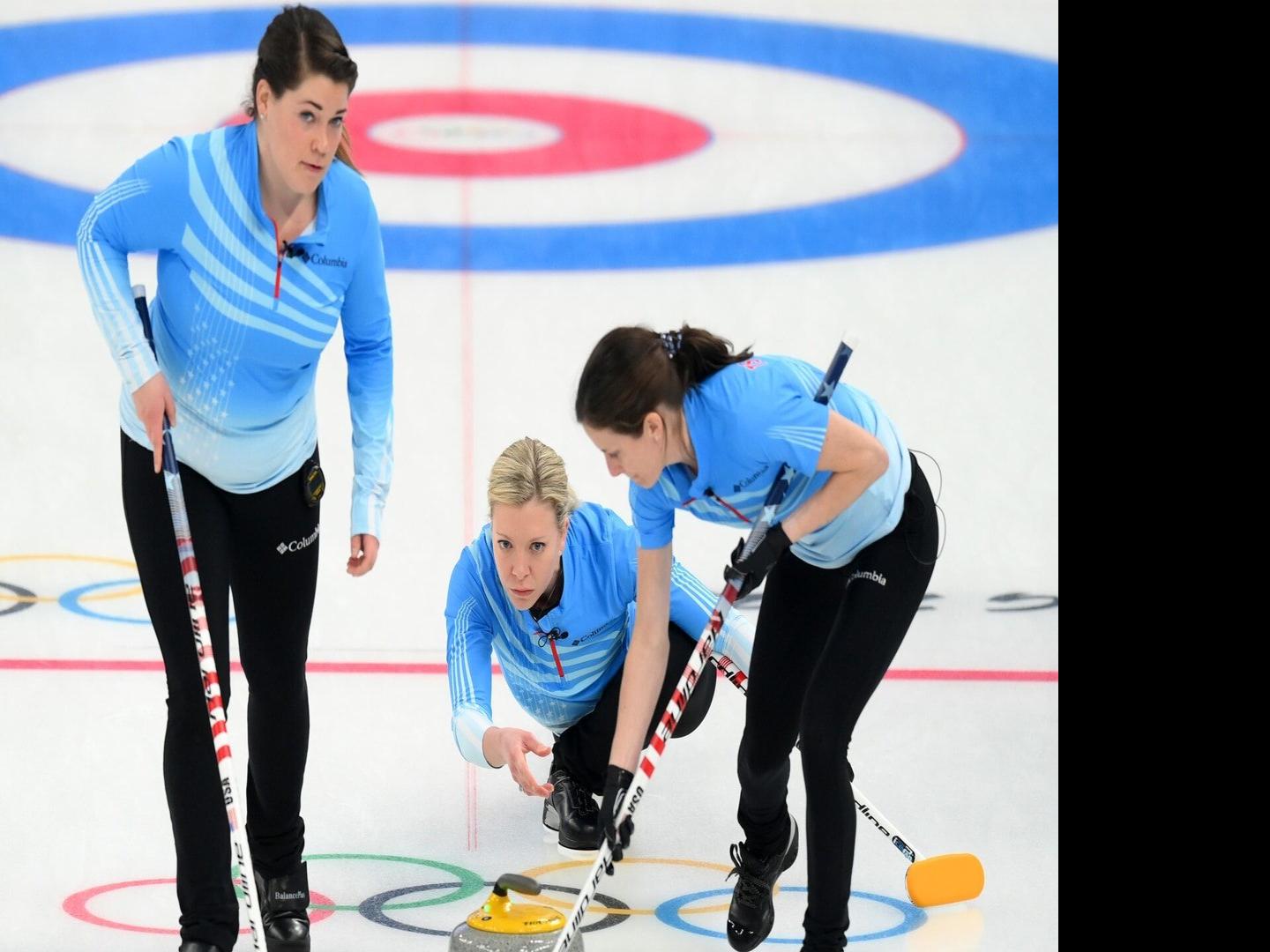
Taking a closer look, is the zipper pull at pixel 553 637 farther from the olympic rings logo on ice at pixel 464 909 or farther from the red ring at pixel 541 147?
the red ring at pixel 541 147

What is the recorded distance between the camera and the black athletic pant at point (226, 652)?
238 cm

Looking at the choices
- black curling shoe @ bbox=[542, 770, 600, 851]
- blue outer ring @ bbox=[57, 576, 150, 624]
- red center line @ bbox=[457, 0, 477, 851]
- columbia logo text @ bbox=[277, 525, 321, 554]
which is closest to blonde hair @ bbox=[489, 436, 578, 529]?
columbia logo text @ bbox=[277, 525, 321, 554]

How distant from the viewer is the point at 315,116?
7.52 feet

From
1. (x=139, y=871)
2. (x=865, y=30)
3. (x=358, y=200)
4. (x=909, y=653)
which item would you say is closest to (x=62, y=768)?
Result: (x=139, y=871)

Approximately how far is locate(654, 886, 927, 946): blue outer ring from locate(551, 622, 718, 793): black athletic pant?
384 millimetres

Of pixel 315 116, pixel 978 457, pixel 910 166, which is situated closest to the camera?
pixel 315 116

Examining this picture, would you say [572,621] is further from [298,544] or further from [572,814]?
[298,544]

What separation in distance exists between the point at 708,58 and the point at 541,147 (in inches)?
30.2

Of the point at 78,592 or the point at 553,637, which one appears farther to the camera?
the point at 78,592

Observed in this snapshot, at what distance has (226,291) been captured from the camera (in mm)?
2369

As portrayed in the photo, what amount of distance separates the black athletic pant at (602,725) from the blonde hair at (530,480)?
0.41m

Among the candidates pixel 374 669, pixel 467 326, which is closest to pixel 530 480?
pixel 374 669
